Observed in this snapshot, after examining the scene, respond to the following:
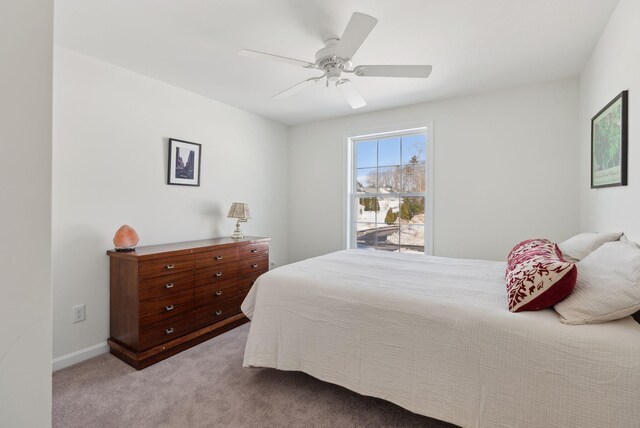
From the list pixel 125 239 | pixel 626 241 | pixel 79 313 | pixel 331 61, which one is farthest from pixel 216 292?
pixel 626 241

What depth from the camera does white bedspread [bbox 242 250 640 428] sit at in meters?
1.17

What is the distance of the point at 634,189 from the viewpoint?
5.49ft

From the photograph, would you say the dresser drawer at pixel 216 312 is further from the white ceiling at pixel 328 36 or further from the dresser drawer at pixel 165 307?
the white ceiling at pixel 328 36

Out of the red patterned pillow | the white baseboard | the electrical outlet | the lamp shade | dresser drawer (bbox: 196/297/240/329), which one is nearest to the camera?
the red patterned pillow

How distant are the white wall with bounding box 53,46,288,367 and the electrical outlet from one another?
0.03m

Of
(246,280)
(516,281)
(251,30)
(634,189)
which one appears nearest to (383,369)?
(516,281)

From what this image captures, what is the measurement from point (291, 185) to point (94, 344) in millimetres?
2997

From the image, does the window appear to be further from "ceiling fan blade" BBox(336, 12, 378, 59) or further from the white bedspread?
"ceiling fan blade" BBox(336, 12, 378, 59)

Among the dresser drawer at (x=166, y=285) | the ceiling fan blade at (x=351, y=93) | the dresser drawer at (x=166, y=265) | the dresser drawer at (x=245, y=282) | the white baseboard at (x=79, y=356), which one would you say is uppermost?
the ceiling fan blade at (x=351, y=93)

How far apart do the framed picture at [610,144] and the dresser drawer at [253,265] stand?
303cm

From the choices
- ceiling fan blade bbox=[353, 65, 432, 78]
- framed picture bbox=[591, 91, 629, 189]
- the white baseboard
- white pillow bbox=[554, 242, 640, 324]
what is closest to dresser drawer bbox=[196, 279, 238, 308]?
the white baseboard

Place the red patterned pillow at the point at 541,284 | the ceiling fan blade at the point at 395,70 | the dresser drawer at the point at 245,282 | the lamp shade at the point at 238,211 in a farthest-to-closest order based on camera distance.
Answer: the lamp shade at the point at 238,211, the dresser drawer at the point at 245,282, the ceiling fan blade at the point at 395,70, the red patterned pillow at the point at 541,284

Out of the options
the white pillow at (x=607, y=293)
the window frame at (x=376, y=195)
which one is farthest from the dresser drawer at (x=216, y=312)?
the white pillow at (x=607, y=293)

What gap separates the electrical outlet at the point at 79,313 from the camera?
2379 mm
